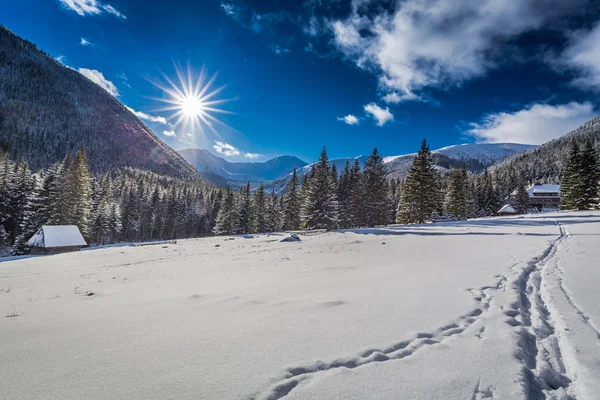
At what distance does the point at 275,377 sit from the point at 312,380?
376 millimetres

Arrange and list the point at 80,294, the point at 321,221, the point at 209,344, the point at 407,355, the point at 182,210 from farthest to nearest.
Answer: the point at 182,210
the point at 321,221
the point at 80,294
the point at 209,344
the point at 407,355

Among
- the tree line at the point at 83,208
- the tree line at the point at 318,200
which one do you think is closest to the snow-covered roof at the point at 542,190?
the tree line at the point at 318,200

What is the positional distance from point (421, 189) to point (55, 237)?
1914 inches

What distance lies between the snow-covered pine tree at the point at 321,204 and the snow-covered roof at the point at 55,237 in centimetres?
3094

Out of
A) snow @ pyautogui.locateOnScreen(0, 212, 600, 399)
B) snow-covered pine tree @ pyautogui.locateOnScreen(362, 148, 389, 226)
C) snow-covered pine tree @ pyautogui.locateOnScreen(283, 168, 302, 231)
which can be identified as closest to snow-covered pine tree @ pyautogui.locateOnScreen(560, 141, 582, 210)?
snow-covered pine tree @ pyautogui.locateOnScreen(362, 148, 389, 226)

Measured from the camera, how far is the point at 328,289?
632 cm

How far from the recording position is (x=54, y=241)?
3266 cm

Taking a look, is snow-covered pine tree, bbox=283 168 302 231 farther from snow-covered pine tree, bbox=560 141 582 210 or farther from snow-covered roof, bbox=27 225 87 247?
snow-covered pine tree, bbox=560 141 582 210

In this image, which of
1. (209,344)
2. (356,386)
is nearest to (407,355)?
(356,386)

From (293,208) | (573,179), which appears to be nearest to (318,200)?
(293,208)

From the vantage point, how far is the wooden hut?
32.0 metres

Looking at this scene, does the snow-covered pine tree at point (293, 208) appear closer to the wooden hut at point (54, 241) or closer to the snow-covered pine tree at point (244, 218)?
the snow-covered pine tree at point (244, 218)

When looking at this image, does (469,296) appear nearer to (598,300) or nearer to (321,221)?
(598,300)

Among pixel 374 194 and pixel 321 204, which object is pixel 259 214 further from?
pixel 374 194
